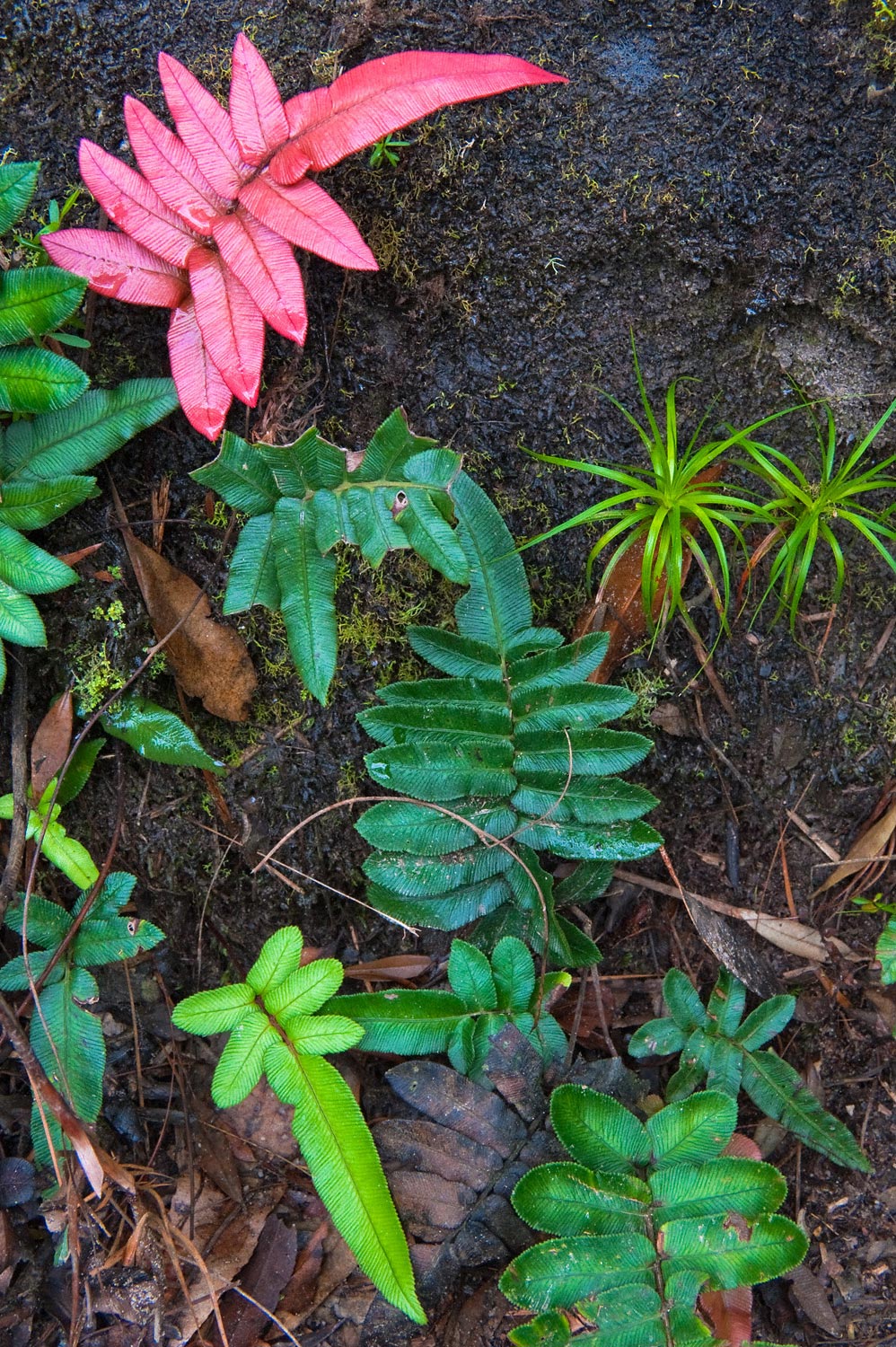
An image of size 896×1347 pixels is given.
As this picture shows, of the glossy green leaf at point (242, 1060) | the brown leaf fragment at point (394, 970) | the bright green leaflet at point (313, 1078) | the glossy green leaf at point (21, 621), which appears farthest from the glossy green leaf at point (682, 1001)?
the glossy green leaf at point (21, 621)

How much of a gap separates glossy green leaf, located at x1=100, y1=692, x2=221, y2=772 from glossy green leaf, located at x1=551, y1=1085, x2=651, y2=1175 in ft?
4.05

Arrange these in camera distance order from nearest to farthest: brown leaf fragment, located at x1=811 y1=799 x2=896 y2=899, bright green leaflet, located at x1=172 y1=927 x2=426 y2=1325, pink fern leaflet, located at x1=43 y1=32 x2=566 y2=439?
pink fern leaflet, located at x1=43 y1=32 x2=566 y2=439 < bright green leaflet, located at x1=172 y1=927 x2=426 y2=1325 < brown leaf fragment, located at x1=811 y1=799 x2=896 y2=899

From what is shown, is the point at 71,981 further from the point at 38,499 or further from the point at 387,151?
the point at 387,151

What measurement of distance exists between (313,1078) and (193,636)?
1165mm

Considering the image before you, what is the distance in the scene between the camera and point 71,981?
8.11 feet

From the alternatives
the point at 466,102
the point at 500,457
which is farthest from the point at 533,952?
the point at 466,102

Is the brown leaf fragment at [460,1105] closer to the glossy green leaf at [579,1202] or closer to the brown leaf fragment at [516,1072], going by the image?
the brown leaf fragment at [516,1072]

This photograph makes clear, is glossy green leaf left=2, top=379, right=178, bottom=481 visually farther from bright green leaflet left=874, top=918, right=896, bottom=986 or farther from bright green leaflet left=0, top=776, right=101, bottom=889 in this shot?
bright green leaflet left=874, top=918, right=896, bottom=986

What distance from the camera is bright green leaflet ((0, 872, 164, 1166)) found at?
242 cm

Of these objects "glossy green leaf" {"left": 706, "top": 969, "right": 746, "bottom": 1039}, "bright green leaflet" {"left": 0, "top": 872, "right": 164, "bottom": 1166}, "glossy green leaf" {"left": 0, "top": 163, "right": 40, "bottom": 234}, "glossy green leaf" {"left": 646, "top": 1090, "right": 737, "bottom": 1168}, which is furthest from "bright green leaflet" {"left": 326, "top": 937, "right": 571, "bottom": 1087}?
"glossy green leaf" {"left": 0, "top": 163, "right": 40, "bottom": 234}

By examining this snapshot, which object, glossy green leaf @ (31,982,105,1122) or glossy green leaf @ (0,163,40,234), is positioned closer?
glossy green leaf @ (0,163,40,234)

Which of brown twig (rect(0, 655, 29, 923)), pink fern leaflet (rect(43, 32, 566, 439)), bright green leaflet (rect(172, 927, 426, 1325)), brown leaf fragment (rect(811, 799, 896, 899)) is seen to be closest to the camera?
pink fern leaflet (rect(43, 32, 566, 439))

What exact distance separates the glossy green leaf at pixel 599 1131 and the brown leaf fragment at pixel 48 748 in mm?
1553

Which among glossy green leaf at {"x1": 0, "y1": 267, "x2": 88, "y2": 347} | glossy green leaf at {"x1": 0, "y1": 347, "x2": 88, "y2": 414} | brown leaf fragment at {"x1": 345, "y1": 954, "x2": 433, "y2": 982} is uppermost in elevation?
glossy green leaf at {"x1": 0, "y1": 267, "x2": 88, "y2": 347}
